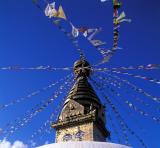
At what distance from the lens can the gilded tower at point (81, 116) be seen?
2694 cm

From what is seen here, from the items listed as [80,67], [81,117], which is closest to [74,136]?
[81,117]

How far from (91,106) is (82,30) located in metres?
15.3

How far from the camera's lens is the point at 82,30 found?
47.2 feet

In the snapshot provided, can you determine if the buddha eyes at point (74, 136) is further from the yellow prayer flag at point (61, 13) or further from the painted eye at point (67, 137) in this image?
the yellow prayer flag at point (61, 13)

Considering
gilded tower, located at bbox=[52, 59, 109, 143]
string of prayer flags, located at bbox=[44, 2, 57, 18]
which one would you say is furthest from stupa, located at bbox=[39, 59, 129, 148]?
string of prayer flags, located at bbox=[44, 2, 57, 18]

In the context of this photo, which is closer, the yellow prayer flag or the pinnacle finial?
the yellow prayer flag

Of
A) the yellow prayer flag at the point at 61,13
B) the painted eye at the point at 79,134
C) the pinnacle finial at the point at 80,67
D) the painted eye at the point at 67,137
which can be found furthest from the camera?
the pinnacle finial at the point at 80,67

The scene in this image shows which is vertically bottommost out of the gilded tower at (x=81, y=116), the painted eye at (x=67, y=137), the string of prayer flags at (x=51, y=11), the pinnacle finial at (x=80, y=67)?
the painted eye at (x=67, y=137)

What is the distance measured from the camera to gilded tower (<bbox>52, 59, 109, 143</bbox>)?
26.9 meters

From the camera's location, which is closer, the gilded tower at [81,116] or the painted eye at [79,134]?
the painted eye at [79,134]

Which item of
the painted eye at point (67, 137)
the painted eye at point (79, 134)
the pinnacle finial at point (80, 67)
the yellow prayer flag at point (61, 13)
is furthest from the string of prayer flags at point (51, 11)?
the pinnacle finial at point (80, 67)

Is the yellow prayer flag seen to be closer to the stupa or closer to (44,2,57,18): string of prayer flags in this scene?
(44,2,57,18): string of prayer flags

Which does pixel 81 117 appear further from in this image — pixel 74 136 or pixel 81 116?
pixel 74 136

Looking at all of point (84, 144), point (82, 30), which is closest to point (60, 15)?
point (82, 30)
